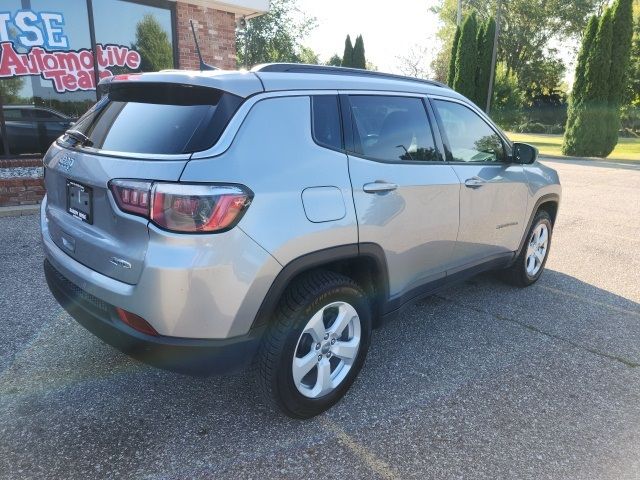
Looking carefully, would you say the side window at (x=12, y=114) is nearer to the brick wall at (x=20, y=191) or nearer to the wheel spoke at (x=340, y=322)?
the brick wall at (x=20, y=191)

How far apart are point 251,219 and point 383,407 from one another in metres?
1.41

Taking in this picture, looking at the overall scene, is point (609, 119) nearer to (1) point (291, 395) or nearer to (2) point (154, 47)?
(2) point (154, 47)

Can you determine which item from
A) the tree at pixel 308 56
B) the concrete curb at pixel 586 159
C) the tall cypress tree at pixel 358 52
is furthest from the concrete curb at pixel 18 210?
the tree at pixel 308 56

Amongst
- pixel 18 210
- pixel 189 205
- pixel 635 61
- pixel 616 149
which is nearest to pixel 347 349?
pixel 189 205

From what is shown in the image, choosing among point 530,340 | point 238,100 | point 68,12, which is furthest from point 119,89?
point 68,12

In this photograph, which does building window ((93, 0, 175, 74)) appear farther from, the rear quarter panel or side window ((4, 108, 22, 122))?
the rear quarter panel

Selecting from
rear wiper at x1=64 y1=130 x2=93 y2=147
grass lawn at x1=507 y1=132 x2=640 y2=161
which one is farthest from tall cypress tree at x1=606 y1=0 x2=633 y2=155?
rear wiper at x1=64 y1=130 x2=93 y2=147

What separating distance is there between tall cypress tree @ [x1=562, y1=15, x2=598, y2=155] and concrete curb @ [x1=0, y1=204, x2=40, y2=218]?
19.0m

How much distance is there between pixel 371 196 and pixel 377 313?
74cm

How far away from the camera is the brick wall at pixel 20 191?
274 inches

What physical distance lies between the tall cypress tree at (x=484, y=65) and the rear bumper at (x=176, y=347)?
1016 inches

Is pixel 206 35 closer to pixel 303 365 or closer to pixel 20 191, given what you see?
pixel 20 191

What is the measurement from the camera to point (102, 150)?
2426 millimetres

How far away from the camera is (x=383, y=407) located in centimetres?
279
